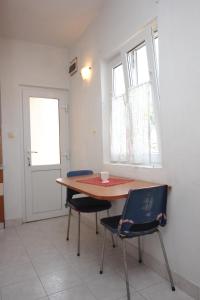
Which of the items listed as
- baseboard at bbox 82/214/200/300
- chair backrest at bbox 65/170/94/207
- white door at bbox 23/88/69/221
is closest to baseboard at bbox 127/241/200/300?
baseboard at bbox 82/214/200/300

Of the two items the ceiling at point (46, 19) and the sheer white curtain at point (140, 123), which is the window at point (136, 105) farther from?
the ceiling at point (46, 19)

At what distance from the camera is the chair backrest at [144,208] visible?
1.69 m

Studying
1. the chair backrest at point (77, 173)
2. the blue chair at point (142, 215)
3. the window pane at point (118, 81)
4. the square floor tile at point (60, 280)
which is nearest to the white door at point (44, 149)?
the chair backrest at point (77, 173)

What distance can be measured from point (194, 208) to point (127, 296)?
0.80 meters

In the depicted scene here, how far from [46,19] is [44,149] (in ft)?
6.13

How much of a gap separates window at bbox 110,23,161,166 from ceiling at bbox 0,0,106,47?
825 mm

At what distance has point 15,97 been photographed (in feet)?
11.8

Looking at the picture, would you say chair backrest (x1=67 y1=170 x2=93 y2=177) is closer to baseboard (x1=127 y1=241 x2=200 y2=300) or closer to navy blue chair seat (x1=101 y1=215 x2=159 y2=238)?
baseboard (x1=127 y1=241 x2=200 y2=300)

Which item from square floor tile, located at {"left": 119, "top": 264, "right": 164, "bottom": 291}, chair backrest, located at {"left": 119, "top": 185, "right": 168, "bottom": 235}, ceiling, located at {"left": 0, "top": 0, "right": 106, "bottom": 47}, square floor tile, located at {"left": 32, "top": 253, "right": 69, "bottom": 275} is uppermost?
ceiling, located at {"left": 0, "top": 0, "right": 106, "bottom": 47}

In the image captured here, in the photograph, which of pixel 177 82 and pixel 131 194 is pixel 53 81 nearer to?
pixel 177 82

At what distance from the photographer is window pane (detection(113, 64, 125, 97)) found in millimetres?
2728

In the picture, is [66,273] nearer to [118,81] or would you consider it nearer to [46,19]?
[118,81]

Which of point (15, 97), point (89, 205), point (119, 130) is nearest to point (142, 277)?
point (89, 205)

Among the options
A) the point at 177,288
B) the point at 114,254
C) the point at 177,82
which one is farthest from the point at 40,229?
the point at 177,82
